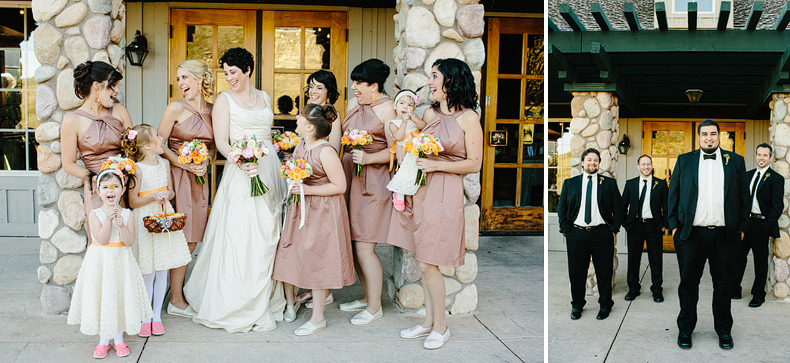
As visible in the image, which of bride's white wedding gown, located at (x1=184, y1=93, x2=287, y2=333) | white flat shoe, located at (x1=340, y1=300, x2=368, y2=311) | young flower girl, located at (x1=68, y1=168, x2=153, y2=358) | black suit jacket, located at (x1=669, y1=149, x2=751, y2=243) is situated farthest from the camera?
black suit jacket, located at (x1=669, y1=149, x2=751, y2=243)

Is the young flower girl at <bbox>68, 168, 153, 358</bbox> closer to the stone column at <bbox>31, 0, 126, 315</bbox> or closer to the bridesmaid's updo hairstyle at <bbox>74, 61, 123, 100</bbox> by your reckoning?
the bridesmaid's updo hairstyle at <bbox>74, 61, 123, 100</bbox>

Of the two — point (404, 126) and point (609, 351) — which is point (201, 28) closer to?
point (404, 126)

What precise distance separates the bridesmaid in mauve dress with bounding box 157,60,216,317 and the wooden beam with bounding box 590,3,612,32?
427cm

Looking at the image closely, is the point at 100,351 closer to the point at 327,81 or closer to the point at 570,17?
the point at 327,81

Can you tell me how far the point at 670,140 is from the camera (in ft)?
37.5

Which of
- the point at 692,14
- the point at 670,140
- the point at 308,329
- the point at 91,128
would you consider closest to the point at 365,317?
the point at 308,329

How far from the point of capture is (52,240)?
4207 millimetres

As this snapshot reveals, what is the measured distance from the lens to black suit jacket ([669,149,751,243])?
15.3 feet

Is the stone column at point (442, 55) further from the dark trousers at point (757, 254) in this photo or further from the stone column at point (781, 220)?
the stone column at point (781, 220)

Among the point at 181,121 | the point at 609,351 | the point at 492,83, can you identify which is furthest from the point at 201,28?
the point at 609,351

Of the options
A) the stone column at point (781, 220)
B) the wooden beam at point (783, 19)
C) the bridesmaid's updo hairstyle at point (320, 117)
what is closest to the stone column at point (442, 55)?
the bridesmaid's updo hairstyle at point (320, 117)

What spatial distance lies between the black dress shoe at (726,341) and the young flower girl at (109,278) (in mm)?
4546

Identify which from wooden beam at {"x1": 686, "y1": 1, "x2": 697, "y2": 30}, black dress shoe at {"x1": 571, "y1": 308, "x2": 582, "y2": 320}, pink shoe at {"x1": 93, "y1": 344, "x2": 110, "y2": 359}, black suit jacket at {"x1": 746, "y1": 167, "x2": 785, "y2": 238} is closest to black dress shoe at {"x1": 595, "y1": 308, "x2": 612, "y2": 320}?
black dress shoe at {"x1": 571, "y1": 308, "x2": 582, "y2": 320}

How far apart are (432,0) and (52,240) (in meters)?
3.28
